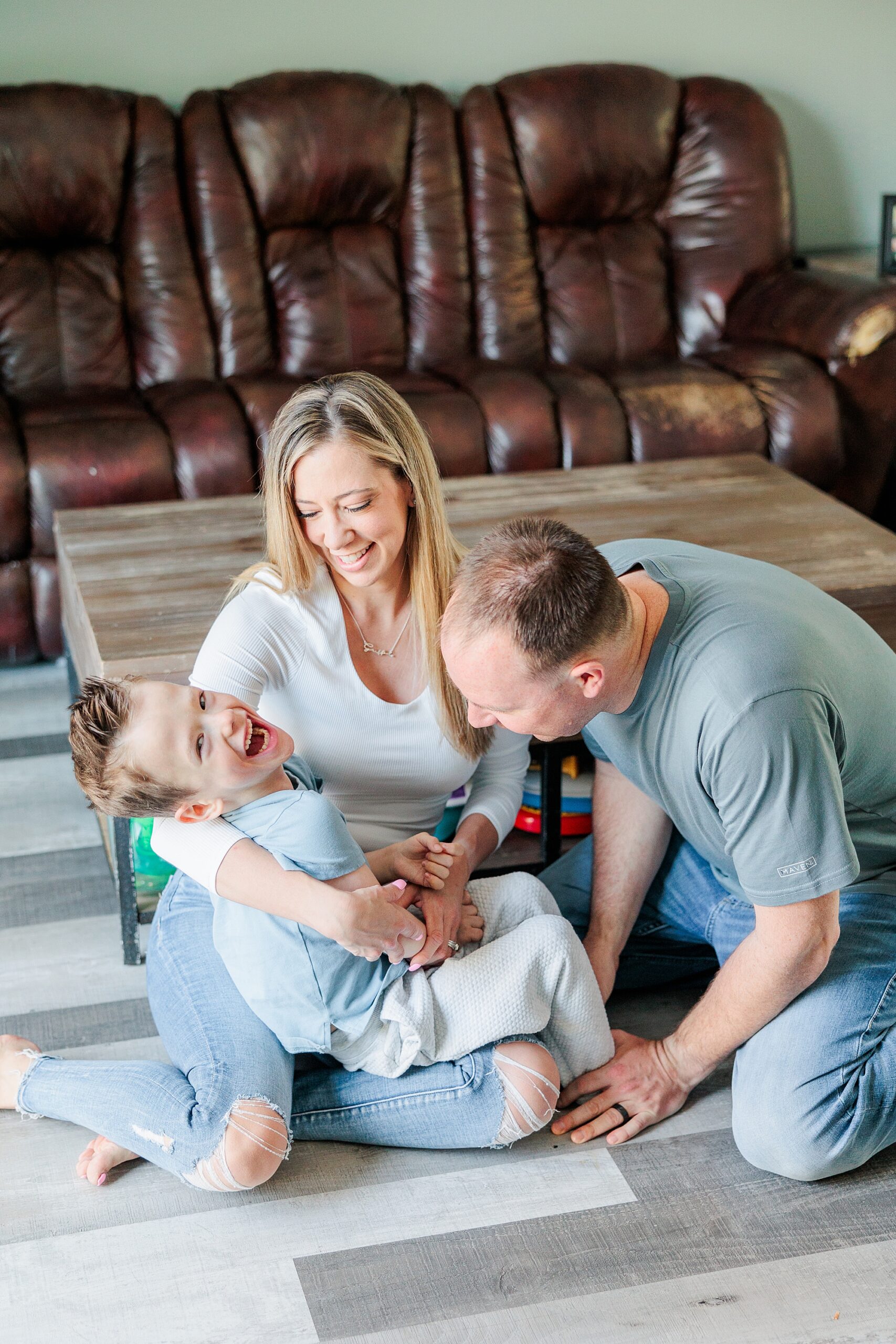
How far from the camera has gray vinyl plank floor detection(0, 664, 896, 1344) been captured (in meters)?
1.43

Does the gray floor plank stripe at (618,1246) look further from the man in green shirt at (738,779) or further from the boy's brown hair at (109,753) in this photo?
the boy's brown hair at (109,753)

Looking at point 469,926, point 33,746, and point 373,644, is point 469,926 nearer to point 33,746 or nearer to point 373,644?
point 373,644

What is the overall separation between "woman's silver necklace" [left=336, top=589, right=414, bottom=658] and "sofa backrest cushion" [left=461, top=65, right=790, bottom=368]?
2.02 metres

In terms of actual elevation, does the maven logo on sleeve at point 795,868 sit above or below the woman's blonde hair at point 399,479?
below

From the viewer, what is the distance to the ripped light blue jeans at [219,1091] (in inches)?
62.1

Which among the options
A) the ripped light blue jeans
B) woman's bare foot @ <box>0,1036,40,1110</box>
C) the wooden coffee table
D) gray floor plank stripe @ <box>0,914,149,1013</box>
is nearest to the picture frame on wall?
the wooden coffee table

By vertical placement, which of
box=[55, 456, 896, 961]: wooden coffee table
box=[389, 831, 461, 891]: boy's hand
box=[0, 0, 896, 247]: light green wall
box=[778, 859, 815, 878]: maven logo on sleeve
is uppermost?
box=[0, 0, 896, 247]: light green wall

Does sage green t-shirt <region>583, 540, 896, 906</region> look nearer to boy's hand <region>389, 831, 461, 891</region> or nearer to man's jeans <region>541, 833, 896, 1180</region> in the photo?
man's jeans <region>541, 833, 896, 1180</region>

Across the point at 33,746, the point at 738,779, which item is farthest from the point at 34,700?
the point at 738,779

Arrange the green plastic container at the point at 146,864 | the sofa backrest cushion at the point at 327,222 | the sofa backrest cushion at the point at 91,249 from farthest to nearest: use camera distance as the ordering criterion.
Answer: the sofa backrest cushion at the point at 327,222 < the sofa backrest cushion at the point at 91,249 < the green plastic container at the point at 146,864

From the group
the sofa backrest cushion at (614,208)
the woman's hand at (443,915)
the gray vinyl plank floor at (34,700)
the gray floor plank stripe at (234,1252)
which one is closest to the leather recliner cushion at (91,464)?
the gray vinyl plank floor at (34,700)

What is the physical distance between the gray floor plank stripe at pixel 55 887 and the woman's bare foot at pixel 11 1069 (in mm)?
459

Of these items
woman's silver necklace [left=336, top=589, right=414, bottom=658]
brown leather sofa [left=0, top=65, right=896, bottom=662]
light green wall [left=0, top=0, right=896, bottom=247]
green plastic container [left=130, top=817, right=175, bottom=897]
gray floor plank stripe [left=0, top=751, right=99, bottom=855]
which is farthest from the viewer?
light green wall [left=0, top=0, right=896, bottom=247]

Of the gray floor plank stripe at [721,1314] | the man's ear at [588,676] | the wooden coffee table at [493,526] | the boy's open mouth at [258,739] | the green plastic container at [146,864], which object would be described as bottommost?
the gray floor plank stripe at [721,1314]
